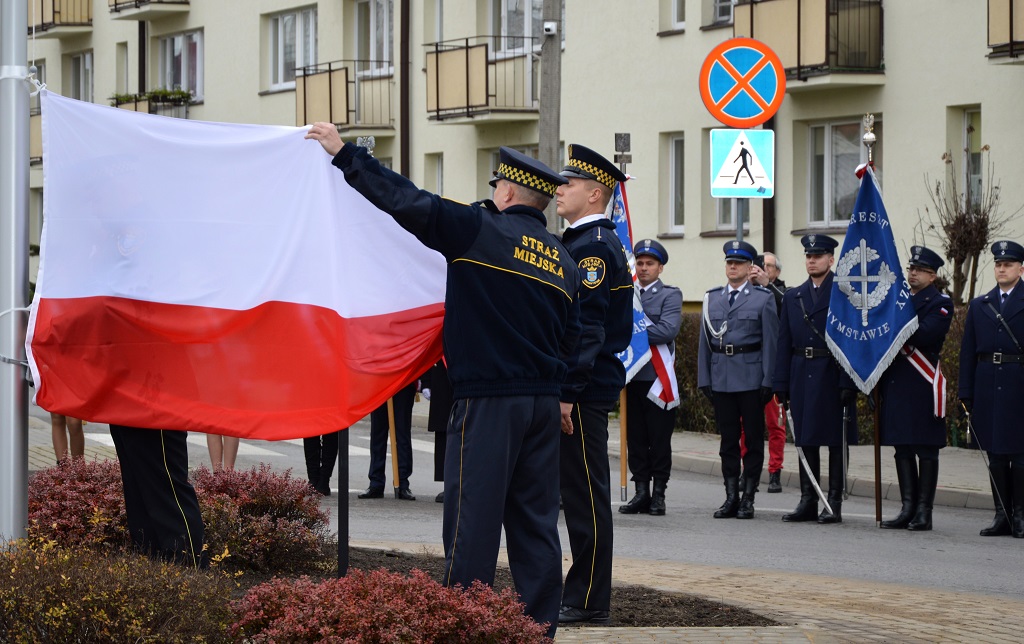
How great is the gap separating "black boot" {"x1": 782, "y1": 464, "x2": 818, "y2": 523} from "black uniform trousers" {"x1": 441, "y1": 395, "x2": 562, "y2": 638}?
21.5 ft

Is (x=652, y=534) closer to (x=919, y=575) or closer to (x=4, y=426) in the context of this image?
(x=919, y=575)

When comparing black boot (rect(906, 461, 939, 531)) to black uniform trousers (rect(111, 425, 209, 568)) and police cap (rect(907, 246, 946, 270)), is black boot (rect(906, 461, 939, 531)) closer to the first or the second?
police cap (rect(907, 246, 946, 270))

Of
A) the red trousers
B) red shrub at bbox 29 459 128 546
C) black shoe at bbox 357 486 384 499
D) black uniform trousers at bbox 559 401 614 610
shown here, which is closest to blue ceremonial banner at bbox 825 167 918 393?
the red trousers

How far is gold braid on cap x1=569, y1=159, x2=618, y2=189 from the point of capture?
25.8 feet

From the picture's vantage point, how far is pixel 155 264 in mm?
6754

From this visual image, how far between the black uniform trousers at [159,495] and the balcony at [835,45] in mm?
17804

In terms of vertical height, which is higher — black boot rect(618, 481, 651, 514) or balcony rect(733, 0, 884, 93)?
balcony rect(733, 0, 884, 93)

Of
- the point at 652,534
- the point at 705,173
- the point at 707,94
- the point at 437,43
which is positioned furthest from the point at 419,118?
the point at 652,534

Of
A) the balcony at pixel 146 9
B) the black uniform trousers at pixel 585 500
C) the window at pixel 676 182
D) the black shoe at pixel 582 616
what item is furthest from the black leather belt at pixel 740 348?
the balcony at pixel 146 9

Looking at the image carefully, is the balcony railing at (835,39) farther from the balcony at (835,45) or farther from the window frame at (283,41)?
the window frame at (283,41)

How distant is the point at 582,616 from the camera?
24.0 ft

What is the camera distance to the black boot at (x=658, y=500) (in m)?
13.0

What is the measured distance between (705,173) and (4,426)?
2074 cm

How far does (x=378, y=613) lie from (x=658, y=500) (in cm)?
806
